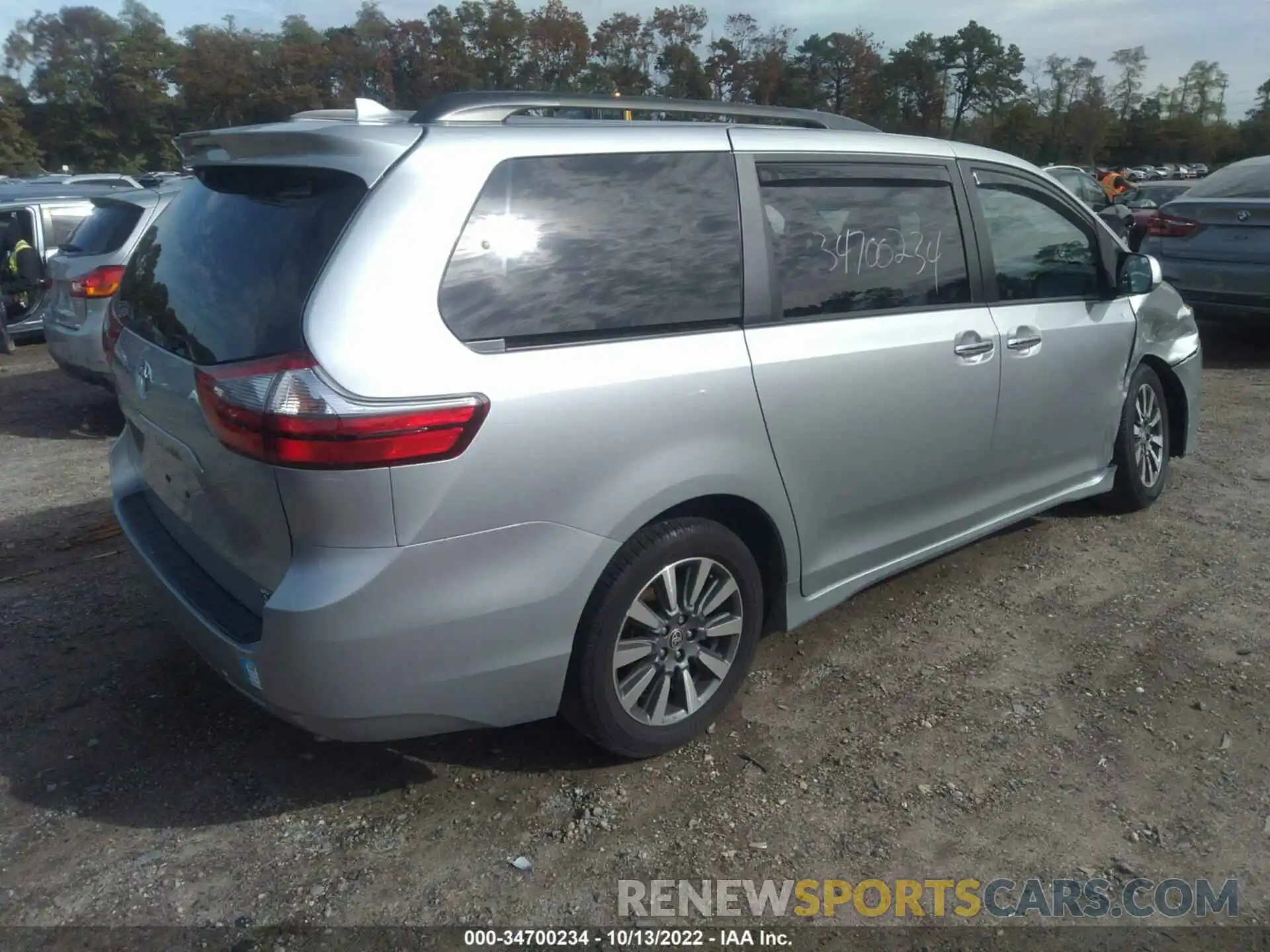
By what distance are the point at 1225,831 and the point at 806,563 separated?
1.43 m

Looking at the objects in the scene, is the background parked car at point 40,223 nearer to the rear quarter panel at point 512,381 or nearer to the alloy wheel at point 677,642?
the rear quarter panel at point 512,381

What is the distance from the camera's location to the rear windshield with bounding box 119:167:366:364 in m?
2.59

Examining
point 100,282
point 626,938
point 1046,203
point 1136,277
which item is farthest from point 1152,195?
point 626,938

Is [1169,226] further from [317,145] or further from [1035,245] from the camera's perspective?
[317,145]

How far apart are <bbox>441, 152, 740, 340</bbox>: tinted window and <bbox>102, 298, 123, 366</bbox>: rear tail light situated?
5.02ft

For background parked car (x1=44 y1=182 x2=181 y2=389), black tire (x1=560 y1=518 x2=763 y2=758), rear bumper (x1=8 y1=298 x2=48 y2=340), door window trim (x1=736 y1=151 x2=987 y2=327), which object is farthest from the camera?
rear bumper (x1=8 y1=298 x2=48 y2=340)

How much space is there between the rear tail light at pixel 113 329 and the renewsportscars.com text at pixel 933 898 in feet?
7.96

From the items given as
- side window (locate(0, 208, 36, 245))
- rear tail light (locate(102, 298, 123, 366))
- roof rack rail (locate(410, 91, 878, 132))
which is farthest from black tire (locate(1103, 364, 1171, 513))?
side window (locate(0, 208, 36, 245))

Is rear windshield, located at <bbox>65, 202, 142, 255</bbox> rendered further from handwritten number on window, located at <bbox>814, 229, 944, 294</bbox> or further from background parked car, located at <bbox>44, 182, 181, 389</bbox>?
handwritten number on window, located at <bbox>814, 229, 944, 294</bbox>

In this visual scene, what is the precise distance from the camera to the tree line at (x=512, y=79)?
47.4 m

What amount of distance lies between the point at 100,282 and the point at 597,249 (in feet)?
18.4

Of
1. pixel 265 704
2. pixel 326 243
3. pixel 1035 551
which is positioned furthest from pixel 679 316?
pixel 1035 551

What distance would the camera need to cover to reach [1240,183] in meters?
9.16

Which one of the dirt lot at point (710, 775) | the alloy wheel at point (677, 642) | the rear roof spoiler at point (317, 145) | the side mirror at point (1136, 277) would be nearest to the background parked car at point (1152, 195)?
the side mirror at point (1136, 277)
